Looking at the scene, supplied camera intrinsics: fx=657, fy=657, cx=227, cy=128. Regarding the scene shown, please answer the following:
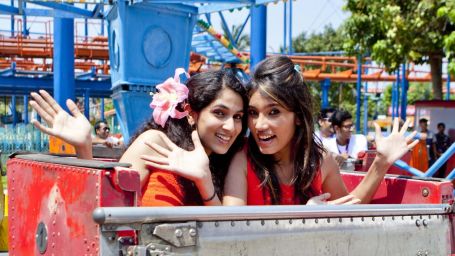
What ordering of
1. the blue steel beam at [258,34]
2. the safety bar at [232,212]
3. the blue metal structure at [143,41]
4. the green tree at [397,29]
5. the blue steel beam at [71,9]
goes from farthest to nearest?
the green tree at [397,29] → the blue steel beam at [258,34] → the blue steel beam at [71,9] → the blue metal structure at [143,41] → the safety bar at [232,212]

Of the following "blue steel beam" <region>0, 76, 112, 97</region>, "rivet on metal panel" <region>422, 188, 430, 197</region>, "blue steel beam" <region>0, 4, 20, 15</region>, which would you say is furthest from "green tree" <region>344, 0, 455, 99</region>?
"rivet on metal panel" <region>422, 188, 430, 197</region>

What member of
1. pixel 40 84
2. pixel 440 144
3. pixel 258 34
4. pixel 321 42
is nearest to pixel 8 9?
pixel 258 34

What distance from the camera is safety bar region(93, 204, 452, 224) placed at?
185 centimetres

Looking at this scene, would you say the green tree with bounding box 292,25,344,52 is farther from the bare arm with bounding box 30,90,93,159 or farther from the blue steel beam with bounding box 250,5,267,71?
the bare arm with bounding box 30,90,93,159

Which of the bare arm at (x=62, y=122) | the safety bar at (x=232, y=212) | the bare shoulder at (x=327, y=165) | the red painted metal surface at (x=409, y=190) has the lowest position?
the red painted metal surface at (x=409, y=190)

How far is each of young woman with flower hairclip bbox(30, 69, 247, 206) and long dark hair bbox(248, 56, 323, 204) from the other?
12cm

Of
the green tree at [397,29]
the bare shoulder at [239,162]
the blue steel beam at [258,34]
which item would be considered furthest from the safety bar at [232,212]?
the green tree at [397,29]

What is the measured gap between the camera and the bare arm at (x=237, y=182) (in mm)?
2777

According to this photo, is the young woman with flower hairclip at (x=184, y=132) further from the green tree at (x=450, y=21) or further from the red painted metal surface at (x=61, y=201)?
the green tree at (x=450, y=21)

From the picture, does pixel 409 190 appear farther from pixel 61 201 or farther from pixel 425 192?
pixel 61 201

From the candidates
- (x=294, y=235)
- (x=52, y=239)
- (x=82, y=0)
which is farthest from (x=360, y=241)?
(x=82, y=0)

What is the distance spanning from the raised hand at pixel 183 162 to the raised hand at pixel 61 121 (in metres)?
0.37

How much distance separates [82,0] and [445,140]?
783 cm

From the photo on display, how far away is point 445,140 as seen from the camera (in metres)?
12.7
